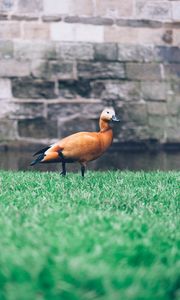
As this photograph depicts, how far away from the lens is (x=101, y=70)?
7234mm

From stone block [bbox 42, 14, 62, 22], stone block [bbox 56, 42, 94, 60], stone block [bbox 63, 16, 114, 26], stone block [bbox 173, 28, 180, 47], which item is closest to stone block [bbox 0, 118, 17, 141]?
stone block [bbox 56, 42, 94, 60]

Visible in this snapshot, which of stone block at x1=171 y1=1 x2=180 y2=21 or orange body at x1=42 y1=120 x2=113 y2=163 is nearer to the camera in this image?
orange body at x1=42 y1=120 x2=113 y2=163

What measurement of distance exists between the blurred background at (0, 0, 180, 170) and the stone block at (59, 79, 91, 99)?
11mm

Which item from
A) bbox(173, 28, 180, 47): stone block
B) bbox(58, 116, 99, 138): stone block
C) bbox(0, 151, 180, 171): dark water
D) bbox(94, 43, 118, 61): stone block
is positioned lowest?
bbox(0, 151, 180, 171): dark water

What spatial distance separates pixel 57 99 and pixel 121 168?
39.1 inches

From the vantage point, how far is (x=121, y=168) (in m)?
7.00

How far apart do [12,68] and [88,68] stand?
813mm

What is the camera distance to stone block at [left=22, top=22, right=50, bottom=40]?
7125mm

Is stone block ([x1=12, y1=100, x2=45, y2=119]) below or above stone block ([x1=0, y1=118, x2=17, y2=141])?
below

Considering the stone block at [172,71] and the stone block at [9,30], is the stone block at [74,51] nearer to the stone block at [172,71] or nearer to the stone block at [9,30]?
the stone block at [9,30]

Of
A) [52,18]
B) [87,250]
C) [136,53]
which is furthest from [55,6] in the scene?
[87,250]

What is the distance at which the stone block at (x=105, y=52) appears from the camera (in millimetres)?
7258

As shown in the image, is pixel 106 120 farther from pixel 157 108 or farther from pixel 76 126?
pixel 157 108

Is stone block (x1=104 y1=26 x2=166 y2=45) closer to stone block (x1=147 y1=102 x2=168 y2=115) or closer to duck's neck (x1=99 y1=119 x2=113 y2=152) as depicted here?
stone block (x1=147 y1=102 x2=168 y2=115)
